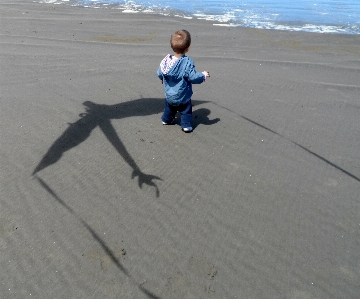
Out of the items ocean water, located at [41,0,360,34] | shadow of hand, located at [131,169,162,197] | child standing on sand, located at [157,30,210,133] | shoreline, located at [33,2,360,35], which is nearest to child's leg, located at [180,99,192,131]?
child standing on sand, located at [157,30,210,133]

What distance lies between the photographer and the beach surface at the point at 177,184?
2592 mm

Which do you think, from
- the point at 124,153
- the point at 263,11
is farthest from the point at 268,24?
the point at 124,153

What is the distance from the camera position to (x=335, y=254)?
277 cm

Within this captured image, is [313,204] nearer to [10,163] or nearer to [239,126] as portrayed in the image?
[239,126]

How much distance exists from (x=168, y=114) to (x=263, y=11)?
347 inches

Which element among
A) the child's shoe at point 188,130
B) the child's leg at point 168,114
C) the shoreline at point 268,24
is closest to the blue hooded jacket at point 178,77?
the child's leg at point 168,114

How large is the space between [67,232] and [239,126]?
238 cm

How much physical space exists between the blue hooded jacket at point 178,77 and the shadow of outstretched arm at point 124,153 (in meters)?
0.70

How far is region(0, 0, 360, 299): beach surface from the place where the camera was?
259 centimetres

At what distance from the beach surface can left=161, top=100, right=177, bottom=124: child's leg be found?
16 cm

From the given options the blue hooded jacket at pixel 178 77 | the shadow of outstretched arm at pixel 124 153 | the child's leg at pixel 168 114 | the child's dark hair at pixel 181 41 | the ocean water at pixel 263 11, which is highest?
Answer: the child's dark hair at pixel 181 41

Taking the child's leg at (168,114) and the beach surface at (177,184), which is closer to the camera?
the beach surface at (177,184)

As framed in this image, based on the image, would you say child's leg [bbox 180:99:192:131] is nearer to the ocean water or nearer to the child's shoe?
the child's shoe

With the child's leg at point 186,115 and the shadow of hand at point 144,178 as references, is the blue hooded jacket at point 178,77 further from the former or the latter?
the shadow of hand at point 144,178
